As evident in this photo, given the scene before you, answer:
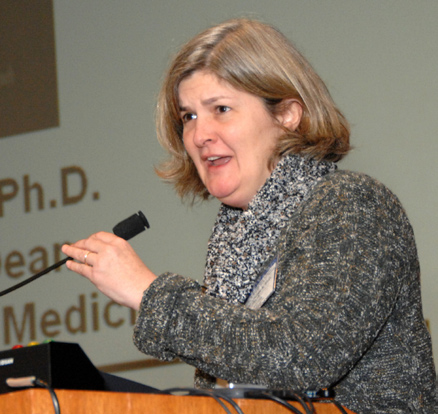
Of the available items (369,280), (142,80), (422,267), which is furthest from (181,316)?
(142,80)

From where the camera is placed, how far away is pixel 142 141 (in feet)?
9.98

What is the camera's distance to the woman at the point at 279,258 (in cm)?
100

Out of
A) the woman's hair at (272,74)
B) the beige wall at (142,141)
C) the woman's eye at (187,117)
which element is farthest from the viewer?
the beige wall at (142,141)

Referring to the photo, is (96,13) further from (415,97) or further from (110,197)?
(415,97)

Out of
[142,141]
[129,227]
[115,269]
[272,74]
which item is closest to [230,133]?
[272,74]

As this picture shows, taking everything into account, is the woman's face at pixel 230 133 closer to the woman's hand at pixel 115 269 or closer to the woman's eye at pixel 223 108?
the woman's eye at pixel 223 108

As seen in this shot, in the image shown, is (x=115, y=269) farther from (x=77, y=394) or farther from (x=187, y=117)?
(x=187, y=117)

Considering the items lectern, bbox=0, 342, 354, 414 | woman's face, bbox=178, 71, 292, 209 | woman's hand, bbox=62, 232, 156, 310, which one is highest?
woman's face, bbox=178, 71, 292, 209

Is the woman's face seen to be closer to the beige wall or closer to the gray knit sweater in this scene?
the gray knit sweater

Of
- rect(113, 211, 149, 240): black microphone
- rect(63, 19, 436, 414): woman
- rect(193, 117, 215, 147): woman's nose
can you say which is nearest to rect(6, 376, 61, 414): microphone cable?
rect(63, 19, 436, 414): woman

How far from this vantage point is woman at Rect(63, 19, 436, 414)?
1002 mm

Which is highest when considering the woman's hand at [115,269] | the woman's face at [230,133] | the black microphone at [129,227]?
the woman's face at [230,133]

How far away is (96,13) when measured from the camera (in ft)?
10.5

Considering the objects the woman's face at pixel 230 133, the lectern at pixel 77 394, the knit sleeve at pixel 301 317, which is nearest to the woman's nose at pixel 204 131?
the woman's face at pixel 230 133
